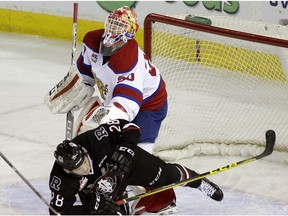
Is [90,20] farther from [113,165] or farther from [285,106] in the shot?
[113,165]

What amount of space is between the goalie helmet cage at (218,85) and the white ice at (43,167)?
0.39 ft

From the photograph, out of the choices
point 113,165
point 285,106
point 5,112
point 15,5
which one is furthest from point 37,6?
point 113,165

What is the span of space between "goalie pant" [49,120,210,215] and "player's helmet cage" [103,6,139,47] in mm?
373

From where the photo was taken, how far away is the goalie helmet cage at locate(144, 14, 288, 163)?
13.8 feet

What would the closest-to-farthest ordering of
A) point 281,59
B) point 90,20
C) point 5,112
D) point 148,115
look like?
point 148,115 < point 281,59 < point 5,112 < point 90,20

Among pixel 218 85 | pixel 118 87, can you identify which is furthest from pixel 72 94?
pixel 218 85

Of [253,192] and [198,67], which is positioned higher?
[198,67]

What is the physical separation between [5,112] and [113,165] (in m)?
2.09

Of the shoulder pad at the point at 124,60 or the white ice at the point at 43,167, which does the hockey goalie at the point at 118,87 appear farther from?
the white ice at the point at 43,167

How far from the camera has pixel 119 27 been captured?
3.33 meters

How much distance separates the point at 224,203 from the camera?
146 inches

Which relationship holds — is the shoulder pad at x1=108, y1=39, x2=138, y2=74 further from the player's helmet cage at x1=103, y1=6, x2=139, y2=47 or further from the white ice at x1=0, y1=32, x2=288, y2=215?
the white ice at x1=0, y1=32, x2=288, y2=215

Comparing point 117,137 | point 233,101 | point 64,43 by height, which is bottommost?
point 64,43

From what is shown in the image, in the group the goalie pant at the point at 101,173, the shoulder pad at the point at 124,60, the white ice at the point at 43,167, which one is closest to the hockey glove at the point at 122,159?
the goalie pant at the point at 101,173
